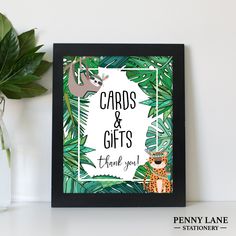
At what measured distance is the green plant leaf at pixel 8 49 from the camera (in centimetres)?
110

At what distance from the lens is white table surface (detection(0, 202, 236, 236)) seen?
945 mm

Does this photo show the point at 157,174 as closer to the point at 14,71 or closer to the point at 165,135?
the point at 165,135

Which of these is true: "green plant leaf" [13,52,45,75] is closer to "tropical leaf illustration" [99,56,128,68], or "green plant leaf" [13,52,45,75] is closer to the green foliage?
the green foliage

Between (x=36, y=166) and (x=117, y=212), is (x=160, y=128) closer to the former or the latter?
(x=117, y=212)

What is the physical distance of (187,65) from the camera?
119 centimetres

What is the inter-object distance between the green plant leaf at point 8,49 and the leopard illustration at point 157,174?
46cm

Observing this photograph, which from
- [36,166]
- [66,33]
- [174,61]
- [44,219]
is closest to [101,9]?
[66,33]

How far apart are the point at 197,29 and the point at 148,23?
139mm

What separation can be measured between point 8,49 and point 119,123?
1.16 feet

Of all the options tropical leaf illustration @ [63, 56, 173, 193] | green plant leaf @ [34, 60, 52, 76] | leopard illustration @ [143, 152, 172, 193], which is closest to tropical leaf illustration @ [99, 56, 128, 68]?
tropical leaf illustration @ [63, 56, 173, 193]

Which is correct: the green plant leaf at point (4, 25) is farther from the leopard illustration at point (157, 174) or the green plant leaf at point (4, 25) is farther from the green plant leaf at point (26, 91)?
the leopard illustration at point (157, 174)

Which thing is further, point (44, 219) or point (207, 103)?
point (207, 103)

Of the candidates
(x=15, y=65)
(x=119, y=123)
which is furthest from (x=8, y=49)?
(x=119, y=123)

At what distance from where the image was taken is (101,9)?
3.87 feet
